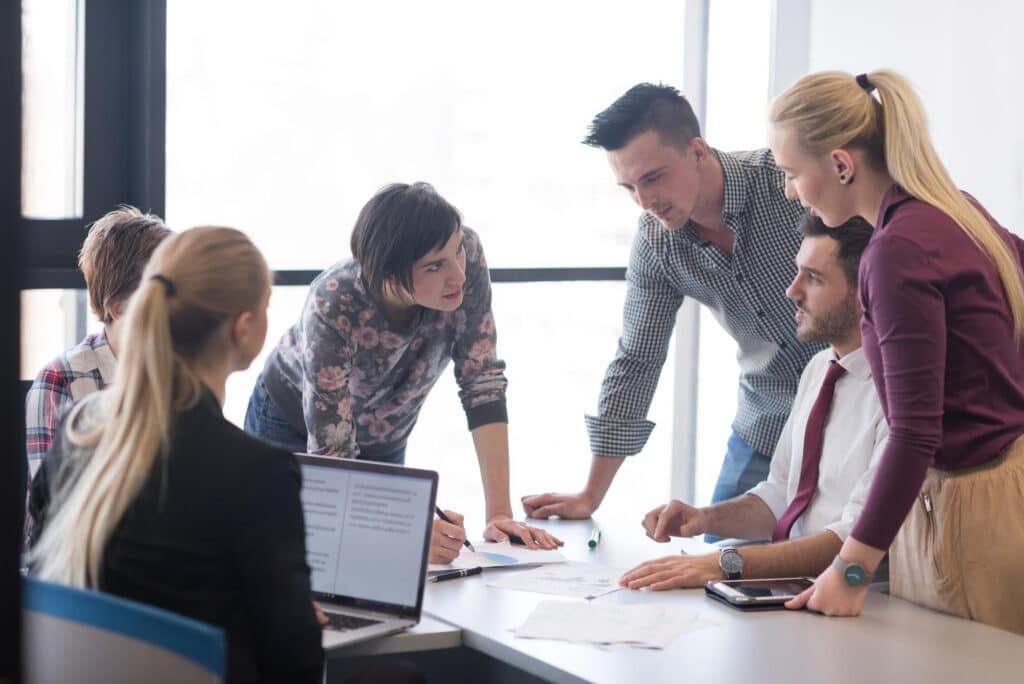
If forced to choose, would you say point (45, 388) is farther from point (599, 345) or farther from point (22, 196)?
point (599, 345)

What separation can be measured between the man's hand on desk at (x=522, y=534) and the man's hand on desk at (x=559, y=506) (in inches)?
7.5

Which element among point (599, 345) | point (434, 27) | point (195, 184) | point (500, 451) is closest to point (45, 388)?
point (500, 451)

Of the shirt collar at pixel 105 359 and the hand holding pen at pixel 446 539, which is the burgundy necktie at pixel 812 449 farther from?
the shirt collar at pixel 105 359

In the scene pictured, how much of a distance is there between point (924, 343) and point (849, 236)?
60 centimetres

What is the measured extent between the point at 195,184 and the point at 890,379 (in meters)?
2.19

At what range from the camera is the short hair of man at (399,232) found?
2.20 meters

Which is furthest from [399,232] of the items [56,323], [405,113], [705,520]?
[405,113]

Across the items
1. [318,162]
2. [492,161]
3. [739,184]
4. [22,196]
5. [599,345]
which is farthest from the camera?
[599,345]

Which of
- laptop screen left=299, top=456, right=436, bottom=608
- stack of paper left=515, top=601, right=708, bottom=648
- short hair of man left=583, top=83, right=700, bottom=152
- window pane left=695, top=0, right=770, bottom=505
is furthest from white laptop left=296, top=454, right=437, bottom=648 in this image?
window pane left=695, top=0, right=770, bottom=505

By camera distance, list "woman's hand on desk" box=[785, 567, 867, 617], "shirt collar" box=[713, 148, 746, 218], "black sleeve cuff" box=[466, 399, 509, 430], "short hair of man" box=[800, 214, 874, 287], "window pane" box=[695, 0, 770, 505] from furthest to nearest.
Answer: "window pane" box=[695, 0, 770, 505], "shirt collar" box=[713, 148, 746, 218], "black sleeve cuff" box=[466, 399, 509, 430], "short hair of man" box=[800, 214, 874, 287], "woman's hand on desk" box=[785, 567, 867, 617]

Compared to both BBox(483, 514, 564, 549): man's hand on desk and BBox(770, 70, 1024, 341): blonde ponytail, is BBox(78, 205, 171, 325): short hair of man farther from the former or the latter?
BBox(770, 70, 1024, 341): blonde ponytail

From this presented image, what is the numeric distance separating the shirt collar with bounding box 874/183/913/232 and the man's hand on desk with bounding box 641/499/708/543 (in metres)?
0.77

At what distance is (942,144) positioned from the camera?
340cm

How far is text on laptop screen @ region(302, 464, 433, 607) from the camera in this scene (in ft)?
5.93
